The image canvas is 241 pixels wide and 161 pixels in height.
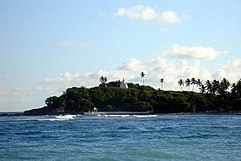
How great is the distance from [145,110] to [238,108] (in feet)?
113

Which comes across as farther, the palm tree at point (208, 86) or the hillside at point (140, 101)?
the palm tree at point (208, 86)

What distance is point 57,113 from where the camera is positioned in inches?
7372

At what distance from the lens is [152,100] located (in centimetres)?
17938

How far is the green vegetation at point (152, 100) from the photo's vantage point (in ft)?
545

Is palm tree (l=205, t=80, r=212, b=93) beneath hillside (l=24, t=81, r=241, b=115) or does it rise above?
above

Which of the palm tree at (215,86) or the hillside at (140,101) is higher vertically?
the palm tree at (215,86)

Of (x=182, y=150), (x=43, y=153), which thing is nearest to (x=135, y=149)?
(x=182, y=150)

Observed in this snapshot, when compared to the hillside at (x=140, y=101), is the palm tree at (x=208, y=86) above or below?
above

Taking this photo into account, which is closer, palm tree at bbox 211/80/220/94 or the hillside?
the hillside

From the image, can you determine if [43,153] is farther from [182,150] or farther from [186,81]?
[186,81]

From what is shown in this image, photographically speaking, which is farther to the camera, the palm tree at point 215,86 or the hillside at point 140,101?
the palm tree at point 215,86

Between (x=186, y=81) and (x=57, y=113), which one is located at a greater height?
(x=186, y=81)

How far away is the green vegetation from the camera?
545ft

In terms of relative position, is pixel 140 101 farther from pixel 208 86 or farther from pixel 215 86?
pixel 215 86
